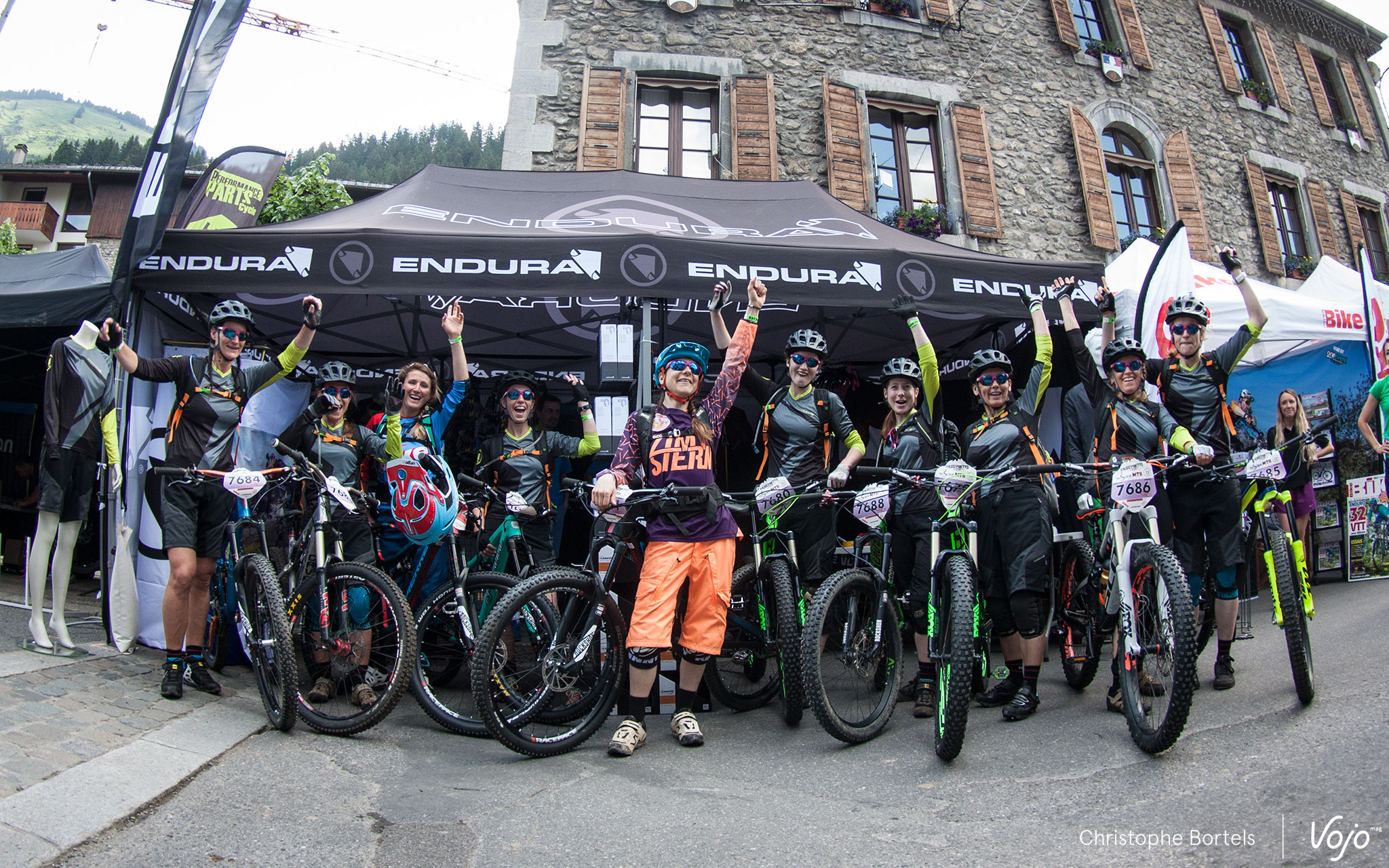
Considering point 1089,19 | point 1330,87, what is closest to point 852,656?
point 1089,19

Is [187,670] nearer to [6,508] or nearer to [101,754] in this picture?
[101,754]

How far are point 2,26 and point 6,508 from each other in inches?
273

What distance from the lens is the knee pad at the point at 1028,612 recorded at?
380cm

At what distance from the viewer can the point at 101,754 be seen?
2.89 metres

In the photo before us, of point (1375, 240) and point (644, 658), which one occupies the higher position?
point (1375, 240)

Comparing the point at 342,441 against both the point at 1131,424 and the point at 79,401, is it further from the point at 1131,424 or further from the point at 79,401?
the point at 1131,424

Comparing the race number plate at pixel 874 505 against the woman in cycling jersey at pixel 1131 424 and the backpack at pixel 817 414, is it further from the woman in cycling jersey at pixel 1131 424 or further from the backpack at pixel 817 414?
the woman in cycling jersey at pixel 1131 424

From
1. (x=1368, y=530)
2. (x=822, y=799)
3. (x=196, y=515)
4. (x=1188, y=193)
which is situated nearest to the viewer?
(x=822, y=799)

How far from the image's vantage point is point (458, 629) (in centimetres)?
365

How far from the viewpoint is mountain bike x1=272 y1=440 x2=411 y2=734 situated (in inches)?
134

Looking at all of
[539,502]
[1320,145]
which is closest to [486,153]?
[1320,145]

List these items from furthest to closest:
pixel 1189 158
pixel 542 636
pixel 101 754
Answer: pixel 1189 158
pixel 542 636
pixel 101 754

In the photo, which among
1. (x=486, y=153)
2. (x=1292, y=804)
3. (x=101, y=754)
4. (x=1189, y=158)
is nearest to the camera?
(x=1292, y=804)

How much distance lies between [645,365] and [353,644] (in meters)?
2.14
